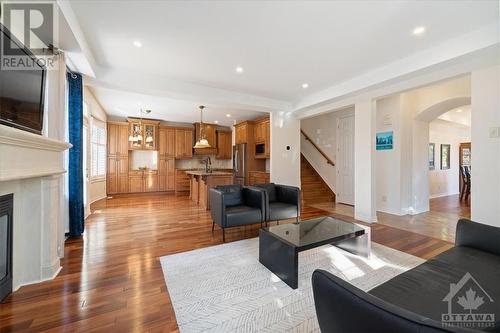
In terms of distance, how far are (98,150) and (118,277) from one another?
18.3 feet

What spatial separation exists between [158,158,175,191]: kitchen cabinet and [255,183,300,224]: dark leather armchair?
532 centimetres

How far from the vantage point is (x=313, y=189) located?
6.76 meters

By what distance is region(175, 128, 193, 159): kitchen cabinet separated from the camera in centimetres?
839

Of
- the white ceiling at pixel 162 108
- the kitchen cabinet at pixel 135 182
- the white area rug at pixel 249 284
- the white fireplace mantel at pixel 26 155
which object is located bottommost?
the white area rug at pixel 249 284

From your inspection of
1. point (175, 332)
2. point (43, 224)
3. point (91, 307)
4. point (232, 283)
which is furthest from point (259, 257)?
point (43, 224)

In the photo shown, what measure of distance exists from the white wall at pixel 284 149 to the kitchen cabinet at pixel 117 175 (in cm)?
535

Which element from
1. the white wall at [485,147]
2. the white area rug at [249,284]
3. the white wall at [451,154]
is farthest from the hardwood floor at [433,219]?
the white area rug at [249,284]

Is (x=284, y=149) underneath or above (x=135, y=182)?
above

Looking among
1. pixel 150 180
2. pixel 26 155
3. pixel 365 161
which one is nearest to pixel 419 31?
pixel 365 161

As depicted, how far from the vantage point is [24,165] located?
68.8 inches

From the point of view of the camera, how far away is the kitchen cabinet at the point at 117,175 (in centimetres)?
737

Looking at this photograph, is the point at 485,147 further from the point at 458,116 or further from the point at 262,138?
the point at 458,116

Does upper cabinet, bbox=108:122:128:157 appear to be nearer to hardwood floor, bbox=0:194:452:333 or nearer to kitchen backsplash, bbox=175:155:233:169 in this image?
kitchen backsplash, bbox=175:155:233:169

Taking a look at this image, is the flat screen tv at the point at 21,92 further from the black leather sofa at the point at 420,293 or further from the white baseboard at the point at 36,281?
the black leather sofa at the point at 420,293
